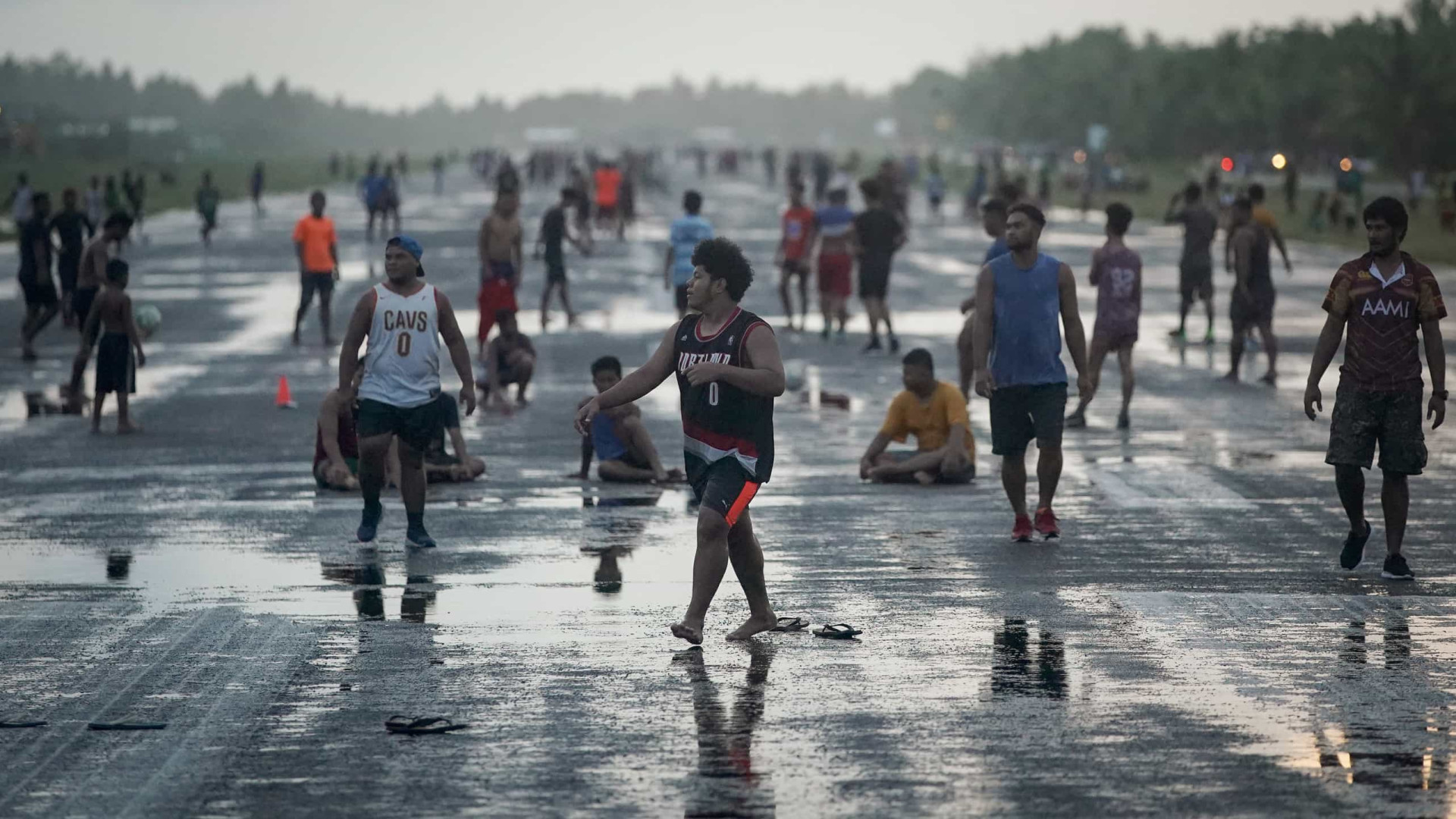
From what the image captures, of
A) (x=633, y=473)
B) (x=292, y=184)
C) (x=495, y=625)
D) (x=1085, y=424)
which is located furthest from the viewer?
(x=292, y=184)

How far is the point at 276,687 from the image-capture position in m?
7.73

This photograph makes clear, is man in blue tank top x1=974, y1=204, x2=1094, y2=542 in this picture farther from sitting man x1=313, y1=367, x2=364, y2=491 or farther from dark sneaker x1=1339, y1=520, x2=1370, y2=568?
sitting man x1=313, y1=367, x2=364, y2=491

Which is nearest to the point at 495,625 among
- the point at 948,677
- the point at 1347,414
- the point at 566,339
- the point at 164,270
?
the point at 948,677

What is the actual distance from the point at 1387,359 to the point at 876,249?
12.8 meters

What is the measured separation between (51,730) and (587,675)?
1.92m

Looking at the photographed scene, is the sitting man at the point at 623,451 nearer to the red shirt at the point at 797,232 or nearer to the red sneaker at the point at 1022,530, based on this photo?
the red sneaker at the point at 1022,530

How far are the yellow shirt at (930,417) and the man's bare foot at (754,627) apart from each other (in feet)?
15.0

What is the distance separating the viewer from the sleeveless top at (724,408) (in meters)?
8.29

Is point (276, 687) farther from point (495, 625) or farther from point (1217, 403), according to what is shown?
point (1217, 403)

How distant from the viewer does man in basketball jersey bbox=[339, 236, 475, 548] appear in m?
10.8

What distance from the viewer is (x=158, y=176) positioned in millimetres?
107125

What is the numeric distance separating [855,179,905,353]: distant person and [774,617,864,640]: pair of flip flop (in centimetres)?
1368

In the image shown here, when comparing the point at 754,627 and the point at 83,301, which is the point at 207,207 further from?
the point at 754,627

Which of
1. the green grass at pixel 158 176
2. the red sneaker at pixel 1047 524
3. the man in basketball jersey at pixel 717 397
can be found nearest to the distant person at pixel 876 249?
the red sneaker at pixel 1047 524
